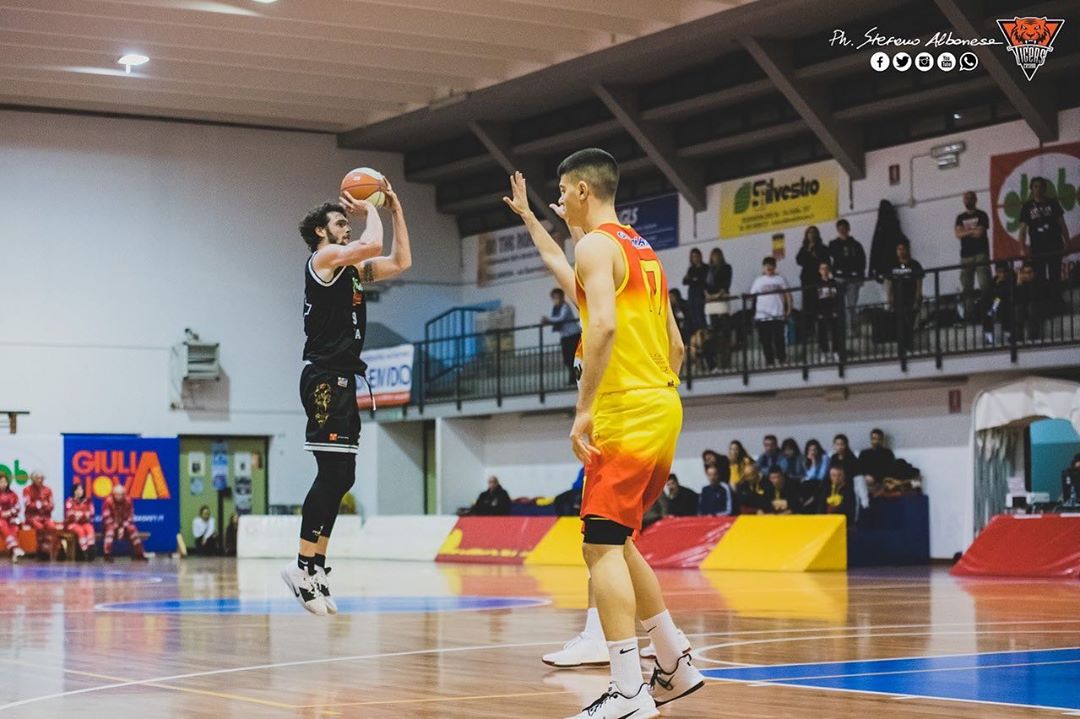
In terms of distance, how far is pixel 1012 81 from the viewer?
20.9m

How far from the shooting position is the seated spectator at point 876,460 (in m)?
21.6

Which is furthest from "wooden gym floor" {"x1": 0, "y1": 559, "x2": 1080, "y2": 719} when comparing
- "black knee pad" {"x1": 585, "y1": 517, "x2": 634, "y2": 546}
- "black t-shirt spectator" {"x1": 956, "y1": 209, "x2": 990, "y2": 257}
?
"black t-shirt spectator" {"x1": 956, "y1": 209, "x2": 990, "y2": 257}

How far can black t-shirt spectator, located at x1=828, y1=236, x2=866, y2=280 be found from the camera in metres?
23.0

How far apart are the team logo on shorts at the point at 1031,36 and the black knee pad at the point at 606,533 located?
1688cm

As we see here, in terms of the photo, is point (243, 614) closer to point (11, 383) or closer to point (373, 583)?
point (373, 583)

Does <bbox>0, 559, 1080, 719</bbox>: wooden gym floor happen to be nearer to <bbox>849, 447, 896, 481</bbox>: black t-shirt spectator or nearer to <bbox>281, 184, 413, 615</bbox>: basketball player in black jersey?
<bbox>281, 184, 413, 615</bbox>: basketball player in black jersey

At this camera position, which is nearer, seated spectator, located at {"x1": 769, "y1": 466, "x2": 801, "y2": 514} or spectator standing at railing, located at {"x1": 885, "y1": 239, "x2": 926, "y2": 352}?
spectator standing at railing, located at {"x1": 885, "y1": 239, "x2": 926, "y2": 352}

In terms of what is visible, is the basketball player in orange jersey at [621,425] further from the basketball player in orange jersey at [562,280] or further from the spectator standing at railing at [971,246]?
the spectator standing at railing at [971,246]

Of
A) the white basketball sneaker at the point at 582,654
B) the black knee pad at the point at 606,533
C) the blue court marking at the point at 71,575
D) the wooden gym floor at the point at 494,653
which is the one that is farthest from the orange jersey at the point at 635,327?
the blue court marking at the point at 71,575

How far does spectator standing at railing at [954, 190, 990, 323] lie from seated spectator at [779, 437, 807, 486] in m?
3.26

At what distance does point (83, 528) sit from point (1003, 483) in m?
15.6

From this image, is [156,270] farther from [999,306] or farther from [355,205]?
[355,205]

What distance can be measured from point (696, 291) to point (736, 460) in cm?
330

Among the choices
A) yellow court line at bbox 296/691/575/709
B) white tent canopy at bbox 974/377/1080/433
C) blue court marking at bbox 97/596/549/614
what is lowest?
blue court marking at bbox 97/596/549/614
